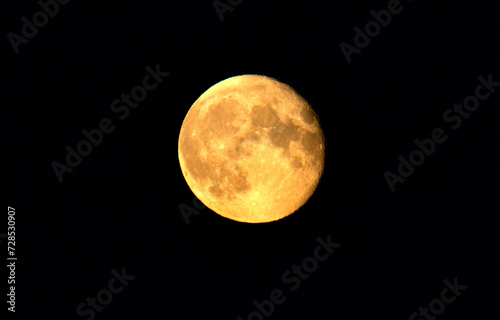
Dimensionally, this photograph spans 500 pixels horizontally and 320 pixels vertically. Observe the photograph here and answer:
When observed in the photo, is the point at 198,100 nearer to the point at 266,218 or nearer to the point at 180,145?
the point at 180,145

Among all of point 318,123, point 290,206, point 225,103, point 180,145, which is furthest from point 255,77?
point 290,206

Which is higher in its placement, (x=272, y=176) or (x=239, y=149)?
(x=239, y=149)

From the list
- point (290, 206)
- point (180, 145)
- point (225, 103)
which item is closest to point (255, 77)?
point (225, 103)

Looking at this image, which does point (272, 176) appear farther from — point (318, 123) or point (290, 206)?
point (318, 123)

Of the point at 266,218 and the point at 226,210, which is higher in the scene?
the point at 226,210

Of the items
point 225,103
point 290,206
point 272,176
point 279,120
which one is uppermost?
point 225,103

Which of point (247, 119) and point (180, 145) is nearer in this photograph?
point (247, 119)
